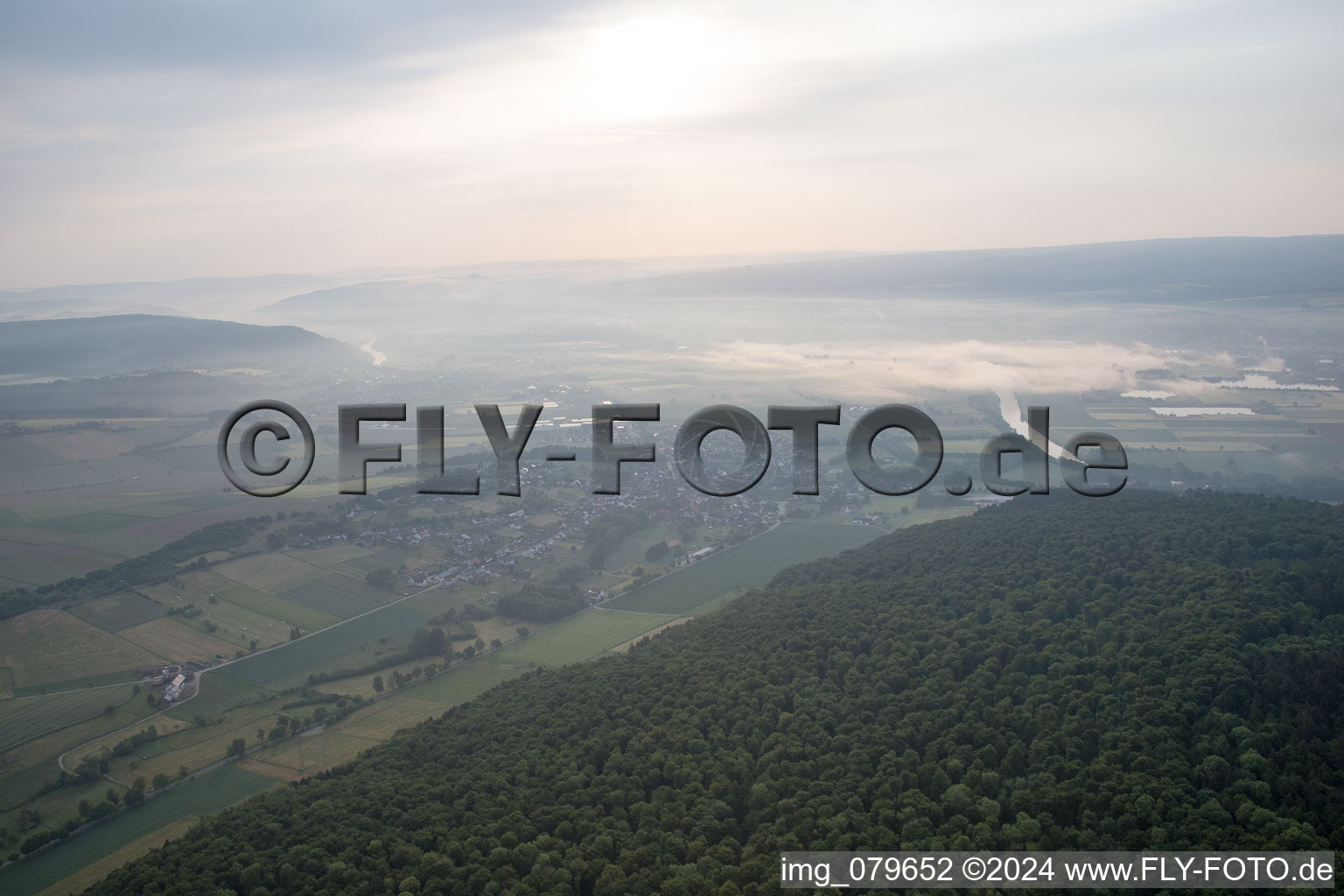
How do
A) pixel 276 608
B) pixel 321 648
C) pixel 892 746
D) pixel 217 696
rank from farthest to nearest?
1. pixel 276 608
2. pixel 321 648
3. pixel 217 696
4. pixel 892 746

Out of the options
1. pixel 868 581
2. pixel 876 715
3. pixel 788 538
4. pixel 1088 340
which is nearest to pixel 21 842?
pixel 876 715

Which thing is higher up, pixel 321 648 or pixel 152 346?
pixel 152 346

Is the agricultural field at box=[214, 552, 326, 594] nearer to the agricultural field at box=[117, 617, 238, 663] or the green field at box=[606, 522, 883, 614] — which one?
the agricultural field at box=[117, 617, 238, 663]

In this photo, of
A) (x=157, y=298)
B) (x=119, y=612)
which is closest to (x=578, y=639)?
(x=119, y=612)

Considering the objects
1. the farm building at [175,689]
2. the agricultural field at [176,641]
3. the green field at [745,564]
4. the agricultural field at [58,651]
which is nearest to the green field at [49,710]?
the farm building at [175,689]

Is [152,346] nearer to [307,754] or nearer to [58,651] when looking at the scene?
[58,651]

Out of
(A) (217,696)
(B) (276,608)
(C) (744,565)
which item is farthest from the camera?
(C) (744,565)

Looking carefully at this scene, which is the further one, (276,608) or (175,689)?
(276,608)
